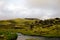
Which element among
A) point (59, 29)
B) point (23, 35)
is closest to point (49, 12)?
point (59, 29)

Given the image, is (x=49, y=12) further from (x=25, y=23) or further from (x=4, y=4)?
(x=4, y=4)

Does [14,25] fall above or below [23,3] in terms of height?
below

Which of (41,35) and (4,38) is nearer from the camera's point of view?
(4,38)

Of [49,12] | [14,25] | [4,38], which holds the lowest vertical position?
[4,38]

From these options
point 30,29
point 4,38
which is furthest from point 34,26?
point 4,38

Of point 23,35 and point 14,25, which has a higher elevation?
point 14,25

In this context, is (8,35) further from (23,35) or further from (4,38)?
(23,35)

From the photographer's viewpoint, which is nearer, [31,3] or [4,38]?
[4,38]

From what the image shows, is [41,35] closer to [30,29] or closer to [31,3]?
[30,29]

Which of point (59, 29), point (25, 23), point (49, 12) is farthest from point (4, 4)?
point (59, 29)
